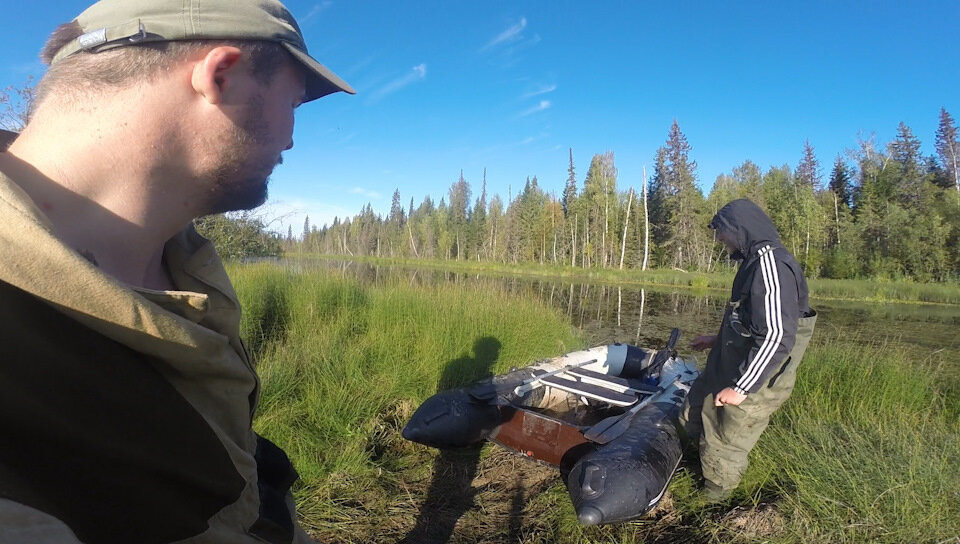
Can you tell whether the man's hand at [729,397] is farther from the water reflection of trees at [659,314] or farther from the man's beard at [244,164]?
the water reflection of trees at [659,314]

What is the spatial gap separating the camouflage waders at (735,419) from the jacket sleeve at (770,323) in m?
0.17

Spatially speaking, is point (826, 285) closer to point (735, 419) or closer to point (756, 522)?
point (735, 419)

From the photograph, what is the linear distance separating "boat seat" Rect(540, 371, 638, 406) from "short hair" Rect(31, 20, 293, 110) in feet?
14.6

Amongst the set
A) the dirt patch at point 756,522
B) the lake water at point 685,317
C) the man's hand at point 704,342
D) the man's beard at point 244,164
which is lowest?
the dirt patch at point 756,522

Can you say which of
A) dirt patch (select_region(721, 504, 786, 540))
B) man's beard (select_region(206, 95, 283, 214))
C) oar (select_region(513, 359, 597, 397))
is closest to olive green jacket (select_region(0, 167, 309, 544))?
man's beard (select_region(206, 95, 283, 214))

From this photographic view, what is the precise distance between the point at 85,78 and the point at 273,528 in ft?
2.79

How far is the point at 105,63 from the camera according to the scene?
766 millimetres

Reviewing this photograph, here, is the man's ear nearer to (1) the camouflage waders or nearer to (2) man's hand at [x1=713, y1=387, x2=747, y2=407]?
(2) man's hand at [x1=713, y1=387, x2=747, y2=407]

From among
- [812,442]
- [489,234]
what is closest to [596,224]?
[489,234]

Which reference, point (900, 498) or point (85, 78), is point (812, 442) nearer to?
point (900, 498)

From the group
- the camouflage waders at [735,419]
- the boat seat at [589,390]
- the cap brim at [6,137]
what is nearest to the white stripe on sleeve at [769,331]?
the camouflage waders at [735,419]

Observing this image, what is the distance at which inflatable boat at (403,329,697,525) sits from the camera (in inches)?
118

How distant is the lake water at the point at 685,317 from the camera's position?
32.9 ft

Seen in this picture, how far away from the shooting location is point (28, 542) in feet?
1.55
